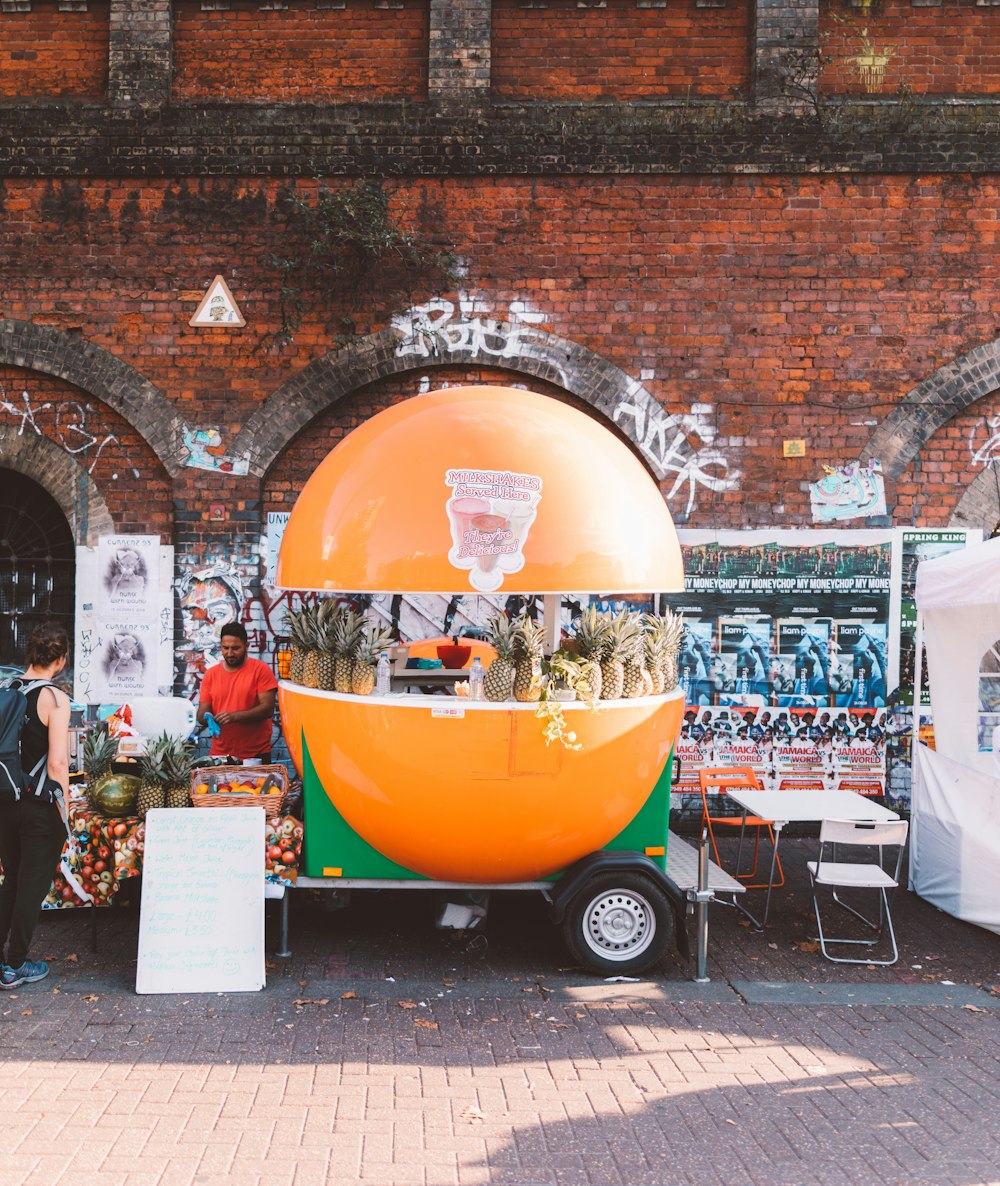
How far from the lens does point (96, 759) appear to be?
6.64m

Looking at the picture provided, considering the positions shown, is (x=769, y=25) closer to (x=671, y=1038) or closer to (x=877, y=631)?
(x=877, y=631)

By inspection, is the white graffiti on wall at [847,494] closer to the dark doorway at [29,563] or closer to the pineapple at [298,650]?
the pineapple at [298,650]

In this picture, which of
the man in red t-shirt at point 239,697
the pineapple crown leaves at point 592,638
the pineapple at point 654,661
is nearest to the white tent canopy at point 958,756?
the pineapple at point 654,661

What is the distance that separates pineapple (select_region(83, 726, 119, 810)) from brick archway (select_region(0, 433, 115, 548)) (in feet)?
10.7

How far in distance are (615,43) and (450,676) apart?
6.01 meters

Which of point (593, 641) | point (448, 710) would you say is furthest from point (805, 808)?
point (448, 710)

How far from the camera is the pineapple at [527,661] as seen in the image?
19.1ft

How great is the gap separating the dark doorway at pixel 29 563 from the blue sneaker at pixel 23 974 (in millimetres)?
4333

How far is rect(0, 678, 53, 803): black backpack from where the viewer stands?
18.7 ft

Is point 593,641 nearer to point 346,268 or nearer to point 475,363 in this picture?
point 475,363

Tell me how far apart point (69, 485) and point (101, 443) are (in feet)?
1.52

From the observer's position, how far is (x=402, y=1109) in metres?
4.58

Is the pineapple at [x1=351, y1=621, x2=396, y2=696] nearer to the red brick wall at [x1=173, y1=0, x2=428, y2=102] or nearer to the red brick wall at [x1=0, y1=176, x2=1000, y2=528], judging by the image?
the red brick wall at [x1=0, y1=176, x2=1000, y2=528]

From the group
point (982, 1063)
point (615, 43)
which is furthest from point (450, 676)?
point (615, 43)
